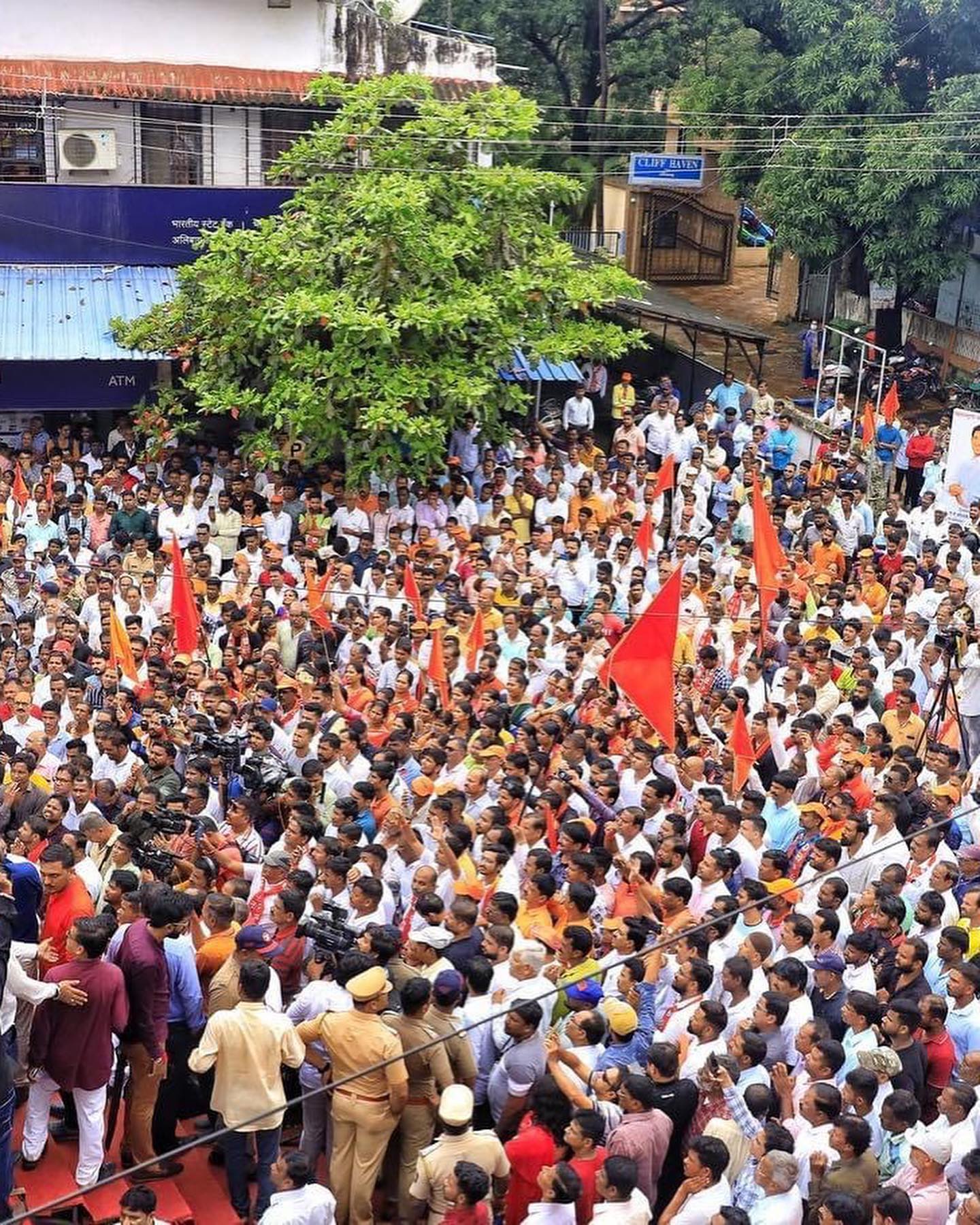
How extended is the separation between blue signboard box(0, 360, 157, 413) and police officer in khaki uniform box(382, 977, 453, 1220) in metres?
11.6

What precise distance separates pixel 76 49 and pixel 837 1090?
47.4ft

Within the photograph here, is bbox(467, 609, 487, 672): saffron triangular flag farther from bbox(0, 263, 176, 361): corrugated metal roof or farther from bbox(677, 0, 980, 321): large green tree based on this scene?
bbox(677, 0, 980, 321): large green tree

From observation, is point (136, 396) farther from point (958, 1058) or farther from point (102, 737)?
point (958, 1058)

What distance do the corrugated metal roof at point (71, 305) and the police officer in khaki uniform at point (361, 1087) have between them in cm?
1081

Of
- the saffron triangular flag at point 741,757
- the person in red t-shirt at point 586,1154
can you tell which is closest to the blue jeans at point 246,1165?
the person in red t-shirt at point 586,1154

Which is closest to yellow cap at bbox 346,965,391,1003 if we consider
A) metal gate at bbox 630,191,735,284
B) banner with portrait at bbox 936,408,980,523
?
banner with portrait at bbox 936,408,980,523

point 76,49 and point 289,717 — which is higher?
point 76,49

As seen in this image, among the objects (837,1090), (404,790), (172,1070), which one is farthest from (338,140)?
(837,1090)

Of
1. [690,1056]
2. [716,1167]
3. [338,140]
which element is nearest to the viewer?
[716,1167]

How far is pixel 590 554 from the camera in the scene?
13523mm

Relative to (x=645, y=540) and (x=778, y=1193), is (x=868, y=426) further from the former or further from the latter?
(x=778, y=1193)

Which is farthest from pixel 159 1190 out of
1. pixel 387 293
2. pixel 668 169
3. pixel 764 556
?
pixel 668 169

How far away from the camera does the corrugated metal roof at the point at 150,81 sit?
16.8m

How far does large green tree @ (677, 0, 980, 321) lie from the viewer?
20.0 m
